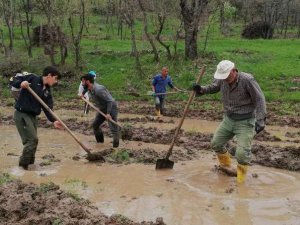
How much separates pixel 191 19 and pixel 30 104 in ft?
52.2

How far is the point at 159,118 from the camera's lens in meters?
15.1

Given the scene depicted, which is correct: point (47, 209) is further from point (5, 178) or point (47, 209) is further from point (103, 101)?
point (103, 101)

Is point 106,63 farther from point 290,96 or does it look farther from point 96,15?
point 96,15

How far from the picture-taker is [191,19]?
23.5m

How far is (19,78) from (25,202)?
9.16 feet

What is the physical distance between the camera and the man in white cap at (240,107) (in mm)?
7254

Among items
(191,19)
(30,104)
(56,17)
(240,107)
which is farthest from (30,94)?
(56,17)

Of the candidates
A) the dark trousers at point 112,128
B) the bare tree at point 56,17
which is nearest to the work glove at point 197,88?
the dark trousers at point 112,128

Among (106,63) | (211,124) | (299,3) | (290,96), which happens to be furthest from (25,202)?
(299,3)

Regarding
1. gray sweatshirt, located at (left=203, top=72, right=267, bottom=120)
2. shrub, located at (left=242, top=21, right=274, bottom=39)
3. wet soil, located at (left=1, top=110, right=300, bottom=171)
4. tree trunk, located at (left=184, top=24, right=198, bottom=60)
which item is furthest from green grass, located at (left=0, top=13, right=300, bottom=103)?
gray sweatshirt, located at (left=203, top=72, right=267, bottom=120)

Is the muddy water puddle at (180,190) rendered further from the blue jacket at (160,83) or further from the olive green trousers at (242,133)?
the blue jacket at (160,83)

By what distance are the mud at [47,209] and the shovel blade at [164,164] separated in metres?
1.98

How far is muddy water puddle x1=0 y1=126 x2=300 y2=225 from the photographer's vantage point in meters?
6.37

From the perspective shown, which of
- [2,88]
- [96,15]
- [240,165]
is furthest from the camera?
[96,15]
